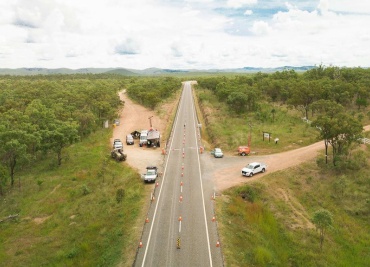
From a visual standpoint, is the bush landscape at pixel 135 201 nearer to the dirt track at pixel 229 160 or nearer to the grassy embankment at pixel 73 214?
the grassy embankment at pixel 73 214

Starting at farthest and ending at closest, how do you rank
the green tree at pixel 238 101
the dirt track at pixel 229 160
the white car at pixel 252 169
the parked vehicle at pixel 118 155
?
1. the green tree at pixel 238 101
2. the parked vehicle at pixel 118 155
3. the white car at pixel 252 169
4. the dirt track at pixel 229 160

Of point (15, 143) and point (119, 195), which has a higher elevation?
point (15, 143)

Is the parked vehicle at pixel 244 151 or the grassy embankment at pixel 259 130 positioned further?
the grassy embankment at pixel 259 130

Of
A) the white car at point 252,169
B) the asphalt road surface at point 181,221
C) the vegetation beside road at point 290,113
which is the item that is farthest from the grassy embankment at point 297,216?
the vegetation beside road at point 290,113

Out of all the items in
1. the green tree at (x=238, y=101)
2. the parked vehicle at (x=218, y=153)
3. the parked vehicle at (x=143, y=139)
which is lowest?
the parked vehicle at (x=218, y=153)

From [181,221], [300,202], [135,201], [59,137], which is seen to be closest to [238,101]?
[300,202]

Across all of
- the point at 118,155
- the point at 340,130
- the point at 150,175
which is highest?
the point at 340,130

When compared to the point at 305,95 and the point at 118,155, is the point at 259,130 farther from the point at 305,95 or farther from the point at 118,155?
the point at 118,155

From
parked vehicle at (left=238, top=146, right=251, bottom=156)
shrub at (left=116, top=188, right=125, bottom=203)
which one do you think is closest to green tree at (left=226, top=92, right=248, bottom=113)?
parked vehicle at (left=238, top=146, right=251, bottom=156)
